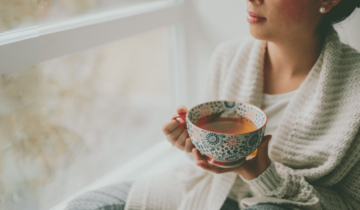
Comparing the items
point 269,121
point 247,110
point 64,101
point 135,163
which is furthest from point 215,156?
point 135,163

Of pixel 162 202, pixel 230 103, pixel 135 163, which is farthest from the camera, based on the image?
pixel 135 163

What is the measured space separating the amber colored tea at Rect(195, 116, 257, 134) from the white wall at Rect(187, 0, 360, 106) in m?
0.51

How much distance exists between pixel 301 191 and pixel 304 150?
112 mm

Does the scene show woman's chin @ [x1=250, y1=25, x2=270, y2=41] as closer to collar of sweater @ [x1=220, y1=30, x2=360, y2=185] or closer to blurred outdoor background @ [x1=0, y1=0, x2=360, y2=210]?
collar of sweater @ [x1=220, y1=30, x2=360, y2=185]

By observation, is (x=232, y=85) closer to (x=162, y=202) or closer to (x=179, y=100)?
(x=162, y=202)

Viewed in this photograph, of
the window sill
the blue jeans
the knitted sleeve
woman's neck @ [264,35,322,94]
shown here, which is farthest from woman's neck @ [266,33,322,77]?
the window sill

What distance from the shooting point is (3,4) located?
702 millimetres

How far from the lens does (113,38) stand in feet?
3.10

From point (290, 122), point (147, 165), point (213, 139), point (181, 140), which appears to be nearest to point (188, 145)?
point (181, 140)

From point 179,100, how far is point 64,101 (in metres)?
0.60

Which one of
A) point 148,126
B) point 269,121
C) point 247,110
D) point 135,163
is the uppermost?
point 247,110

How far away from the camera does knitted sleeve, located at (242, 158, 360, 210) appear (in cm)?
71

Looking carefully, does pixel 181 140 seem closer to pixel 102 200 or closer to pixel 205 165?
pixel 205 165

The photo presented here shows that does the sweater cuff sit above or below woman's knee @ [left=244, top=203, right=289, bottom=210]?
above
